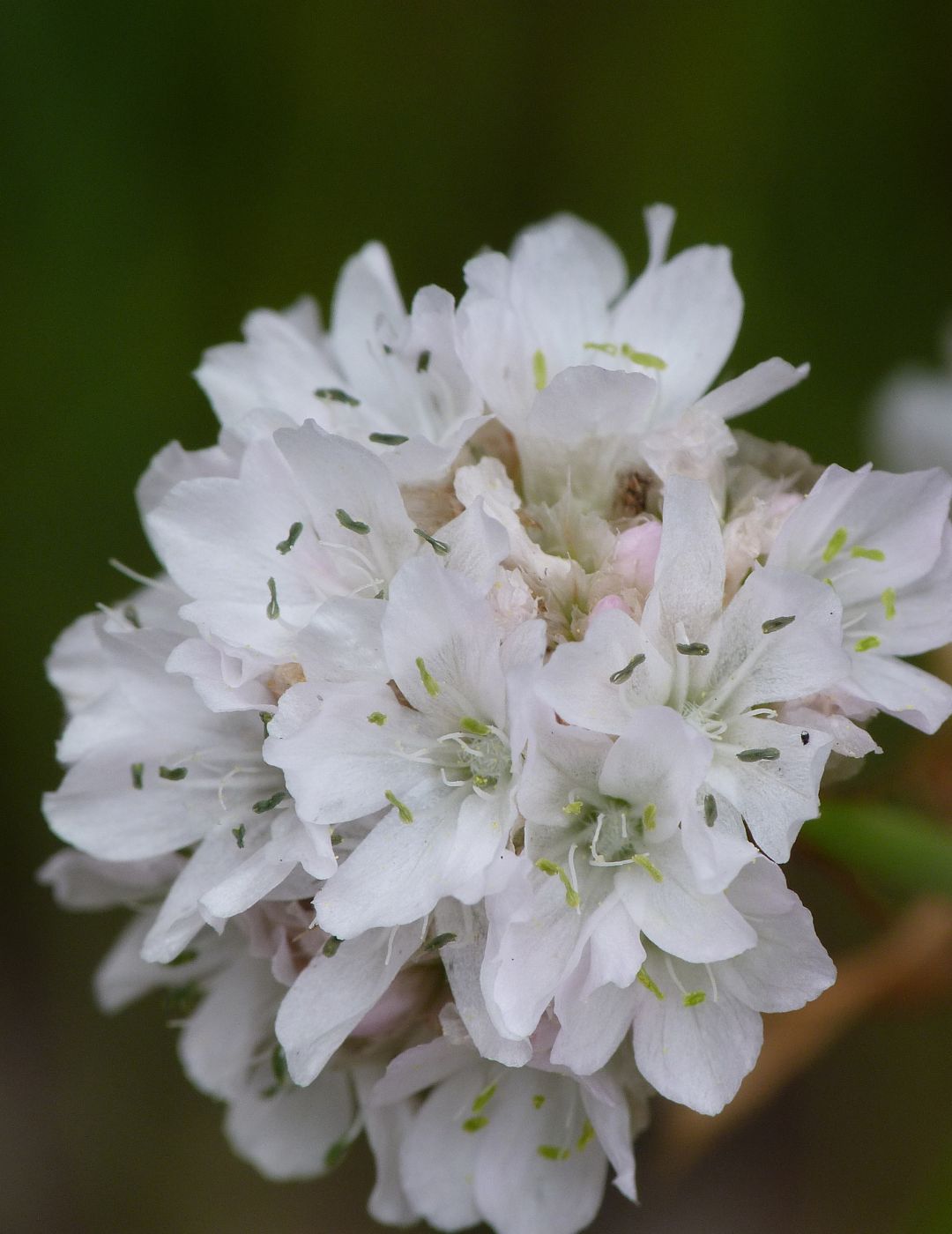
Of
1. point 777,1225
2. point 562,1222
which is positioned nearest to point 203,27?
point 562,1222

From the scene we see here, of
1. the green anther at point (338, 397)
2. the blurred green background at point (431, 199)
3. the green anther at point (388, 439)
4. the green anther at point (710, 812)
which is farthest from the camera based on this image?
the blurred green background at point (431, 199)

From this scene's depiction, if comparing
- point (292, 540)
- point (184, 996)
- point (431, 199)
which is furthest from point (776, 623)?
point (431, 199)

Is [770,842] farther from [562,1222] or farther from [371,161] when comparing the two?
[371,161]

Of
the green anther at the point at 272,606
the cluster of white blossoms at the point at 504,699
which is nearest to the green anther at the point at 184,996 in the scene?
the cluster of white blossoms at the point at 504,699

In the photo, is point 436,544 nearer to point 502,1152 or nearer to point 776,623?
point 776,623

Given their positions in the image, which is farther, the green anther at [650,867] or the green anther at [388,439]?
the green anther at [388,439]

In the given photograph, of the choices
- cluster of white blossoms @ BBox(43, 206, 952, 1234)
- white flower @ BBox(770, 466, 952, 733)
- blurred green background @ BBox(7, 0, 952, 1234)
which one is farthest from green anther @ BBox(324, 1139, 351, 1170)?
blurred green background @ BBox(7, 0, 952, 1234)

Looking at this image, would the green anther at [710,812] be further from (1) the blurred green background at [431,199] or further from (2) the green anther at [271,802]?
(1) the blurred green background at [431,199]

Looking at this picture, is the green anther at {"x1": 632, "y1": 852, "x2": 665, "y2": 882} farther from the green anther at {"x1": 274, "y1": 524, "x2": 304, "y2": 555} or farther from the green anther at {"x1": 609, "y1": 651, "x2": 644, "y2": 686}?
the green anther at {"x1": 274, "y1": 524, "x2": 304, "y2": 555}
